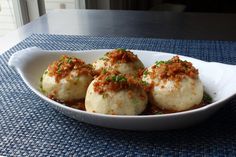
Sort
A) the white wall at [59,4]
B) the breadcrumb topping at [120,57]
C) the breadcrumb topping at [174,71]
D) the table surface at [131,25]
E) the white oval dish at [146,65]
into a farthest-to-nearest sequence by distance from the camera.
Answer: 1. the white wall at [59,4]
2. the table surface at [131,25]
3. the breadcrumb topping at [120,57]
4. the breadcrumb topping at [174,71]
5. the white oval dish at [146,65]

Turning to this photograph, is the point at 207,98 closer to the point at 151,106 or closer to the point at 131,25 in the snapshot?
the point at 151,106

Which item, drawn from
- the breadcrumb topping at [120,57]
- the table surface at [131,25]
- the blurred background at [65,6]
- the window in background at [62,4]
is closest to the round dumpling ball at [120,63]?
the breadcrumb topping at [120,57]

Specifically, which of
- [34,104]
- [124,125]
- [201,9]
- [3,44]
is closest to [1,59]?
[3,44]

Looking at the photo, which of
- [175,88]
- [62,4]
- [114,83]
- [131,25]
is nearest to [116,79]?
[114,83]

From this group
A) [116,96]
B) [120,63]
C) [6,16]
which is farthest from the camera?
[6,16]

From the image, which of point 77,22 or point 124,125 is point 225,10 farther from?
point 124,125

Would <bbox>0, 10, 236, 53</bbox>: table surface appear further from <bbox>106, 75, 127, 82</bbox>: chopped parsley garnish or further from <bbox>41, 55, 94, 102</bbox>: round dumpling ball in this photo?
<bbox>106, 75, 127, 82</bbox>: chopped parsley garnish

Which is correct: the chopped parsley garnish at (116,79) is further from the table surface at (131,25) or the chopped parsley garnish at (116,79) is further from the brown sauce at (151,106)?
the table surface at (131,25)
